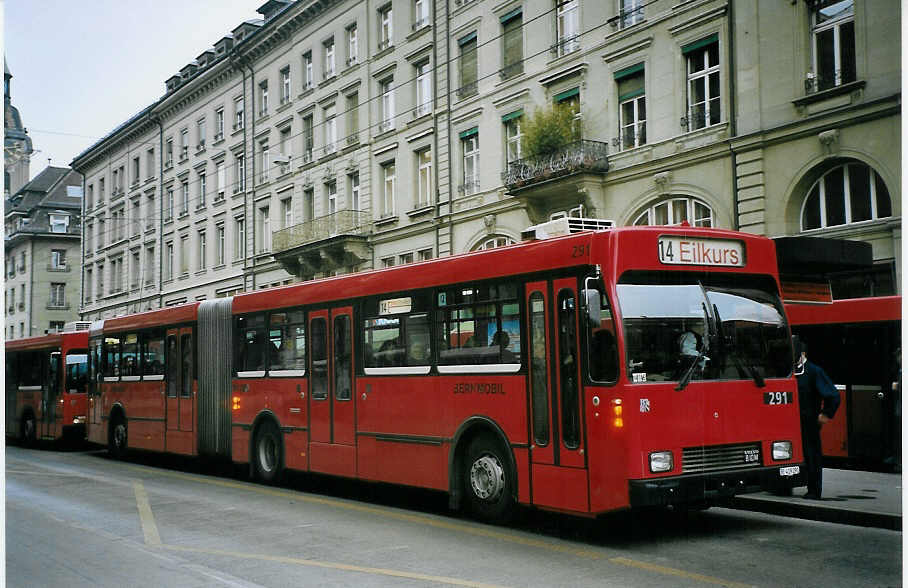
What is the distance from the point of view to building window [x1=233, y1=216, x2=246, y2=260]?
29.5m

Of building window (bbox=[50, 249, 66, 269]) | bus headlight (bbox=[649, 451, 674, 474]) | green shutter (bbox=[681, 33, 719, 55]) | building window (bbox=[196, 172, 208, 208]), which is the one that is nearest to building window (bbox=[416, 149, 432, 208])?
building window (bbox=[196, 172, 208, 208])

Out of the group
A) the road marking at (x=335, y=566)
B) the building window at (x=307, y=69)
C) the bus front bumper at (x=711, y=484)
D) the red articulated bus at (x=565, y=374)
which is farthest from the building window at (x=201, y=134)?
the bus front bumper at (x=711, y=484)

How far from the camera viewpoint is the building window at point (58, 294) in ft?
58.5

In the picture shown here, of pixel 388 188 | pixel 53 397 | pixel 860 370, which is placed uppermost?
pixel 388 188

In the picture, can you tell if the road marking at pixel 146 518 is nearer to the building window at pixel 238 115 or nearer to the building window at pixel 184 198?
the building window at pixel 184 198

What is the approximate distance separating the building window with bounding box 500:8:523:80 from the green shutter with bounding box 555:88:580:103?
1.57m

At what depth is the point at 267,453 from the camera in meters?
14.6

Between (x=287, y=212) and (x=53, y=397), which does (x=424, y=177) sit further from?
(x=53, y=397)

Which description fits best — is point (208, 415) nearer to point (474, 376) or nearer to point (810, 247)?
point (474, 376)

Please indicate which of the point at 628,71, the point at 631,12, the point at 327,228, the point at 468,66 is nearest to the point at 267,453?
the point at 628,71

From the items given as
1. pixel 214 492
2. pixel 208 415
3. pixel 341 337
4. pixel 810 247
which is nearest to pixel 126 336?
pixel 208 415

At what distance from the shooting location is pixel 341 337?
12.5 metres

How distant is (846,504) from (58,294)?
596 inches

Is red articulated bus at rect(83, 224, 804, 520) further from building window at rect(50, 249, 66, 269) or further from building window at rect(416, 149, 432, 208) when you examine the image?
building window at rect(416, 149, 432, 208)
